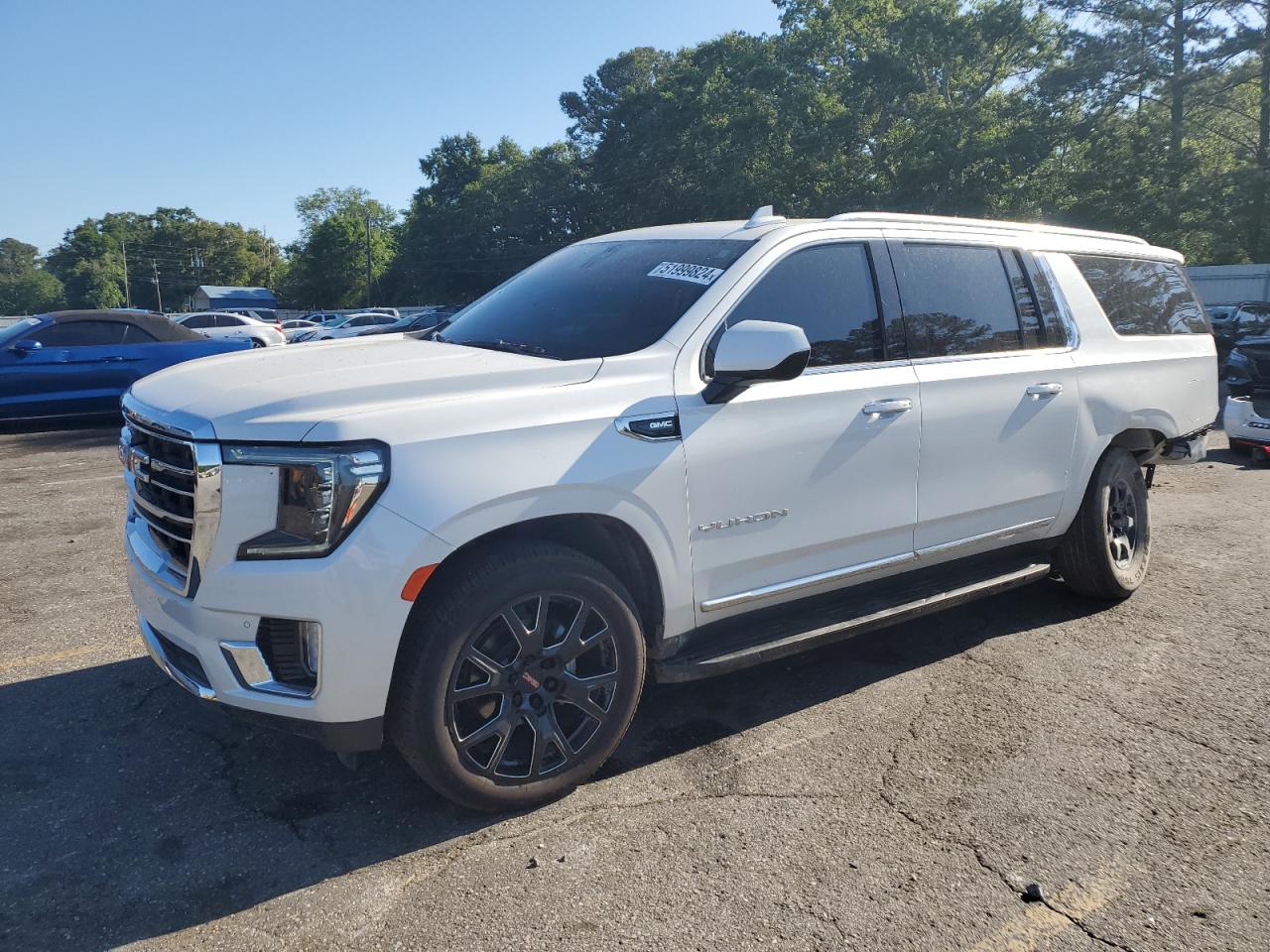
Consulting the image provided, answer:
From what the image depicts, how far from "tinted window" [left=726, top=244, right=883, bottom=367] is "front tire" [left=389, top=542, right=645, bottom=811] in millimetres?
1203

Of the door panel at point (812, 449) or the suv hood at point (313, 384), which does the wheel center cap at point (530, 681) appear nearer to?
the door panel at point (812, 449)

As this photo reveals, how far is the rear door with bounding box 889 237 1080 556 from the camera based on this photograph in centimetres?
409

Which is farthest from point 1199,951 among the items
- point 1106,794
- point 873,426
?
point 873,426

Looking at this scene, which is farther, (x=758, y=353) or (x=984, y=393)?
(x=984, y=393)

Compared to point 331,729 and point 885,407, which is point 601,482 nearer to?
point 331,729

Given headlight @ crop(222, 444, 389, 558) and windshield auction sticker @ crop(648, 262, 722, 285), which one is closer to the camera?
headlight @ crop(222, 444, 389, 558)

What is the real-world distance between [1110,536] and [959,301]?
174 centimetres

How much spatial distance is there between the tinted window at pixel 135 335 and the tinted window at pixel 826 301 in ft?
35.6

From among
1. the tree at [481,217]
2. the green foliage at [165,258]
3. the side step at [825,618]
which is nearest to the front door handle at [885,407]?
the side step at [825,618]

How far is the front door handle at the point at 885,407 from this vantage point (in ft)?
12.4

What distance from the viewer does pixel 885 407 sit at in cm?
383

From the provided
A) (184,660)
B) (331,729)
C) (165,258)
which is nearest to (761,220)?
(331,729)

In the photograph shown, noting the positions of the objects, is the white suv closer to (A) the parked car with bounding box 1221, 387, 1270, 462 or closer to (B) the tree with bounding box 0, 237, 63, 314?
(A) the parked car with bounding box 1221, 387, 1270, 462

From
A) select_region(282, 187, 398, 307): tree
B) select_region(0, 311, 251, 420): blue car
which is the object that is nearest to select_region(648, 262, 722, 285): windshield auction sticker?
select_region(0, 311, 251, 420): blue car
